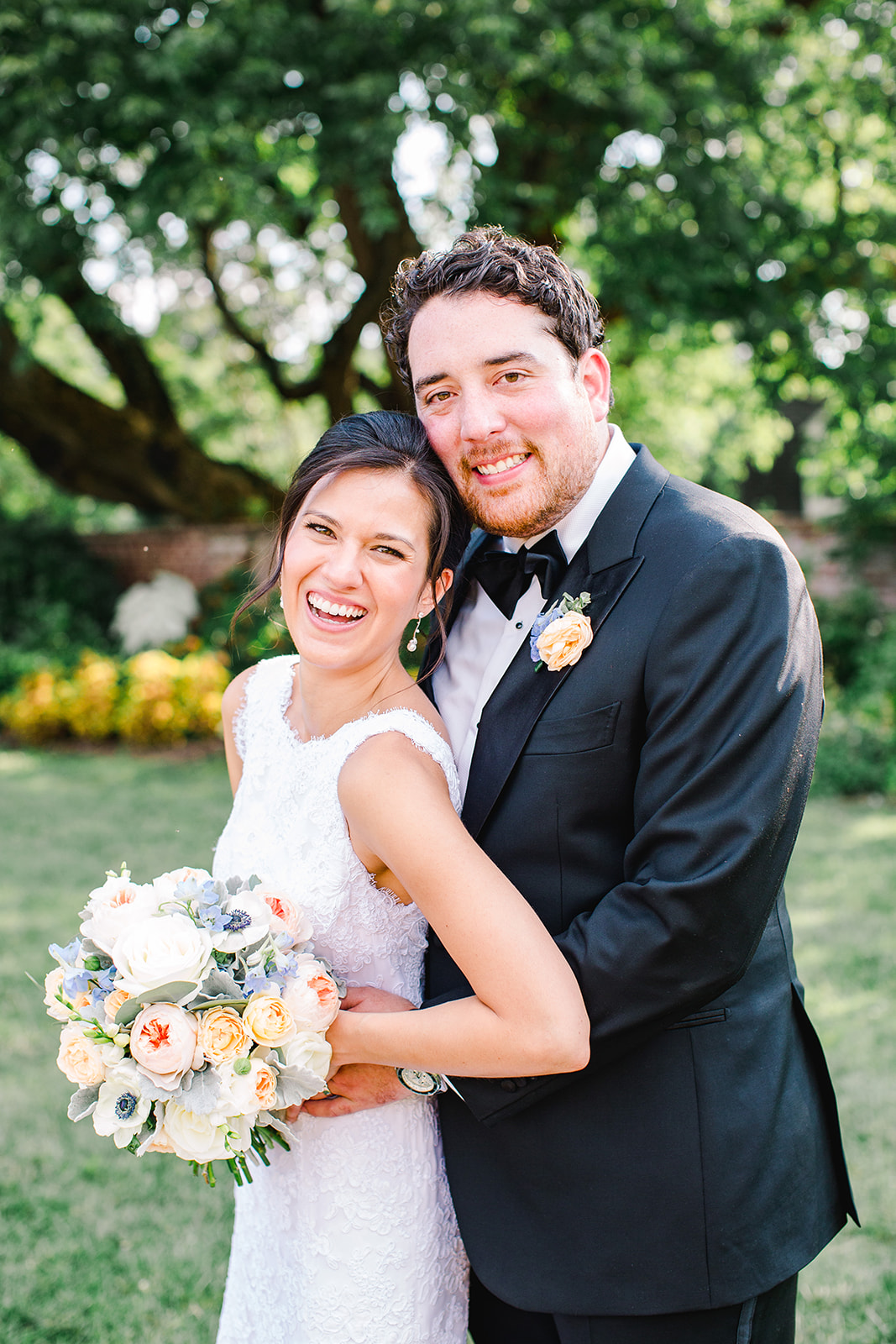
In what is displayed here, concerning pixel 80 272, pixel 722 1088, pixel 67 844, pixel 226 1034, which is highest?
pixel 80 272

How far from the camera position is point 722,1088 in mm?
1748

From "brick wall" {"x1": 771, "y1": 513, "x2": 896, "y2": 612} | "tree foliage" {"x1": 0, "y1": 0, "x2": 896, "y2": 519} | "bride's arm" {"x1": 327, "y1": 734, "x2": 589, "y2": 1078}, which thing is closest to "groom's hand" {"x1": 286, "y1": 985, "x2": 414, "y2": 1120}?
"bride's arm" {"x1": 327, "y1": 734, "x2": 589, "y2": 1078}

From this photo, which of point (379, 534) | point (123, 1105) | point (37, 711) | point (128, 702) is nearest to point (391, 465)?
point (379, 534)

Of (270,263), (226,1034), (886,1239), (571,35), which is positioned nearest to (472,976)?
(226,1034)

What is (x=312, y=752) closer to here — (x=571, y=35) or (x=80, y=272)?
(x=571, y=35)

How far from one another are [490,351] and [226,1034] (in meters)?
1.32

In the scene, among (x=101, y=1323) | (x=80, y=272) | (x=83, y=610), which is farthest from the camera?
(x=83, y=610)

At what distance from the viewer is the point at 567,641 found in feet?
5.91

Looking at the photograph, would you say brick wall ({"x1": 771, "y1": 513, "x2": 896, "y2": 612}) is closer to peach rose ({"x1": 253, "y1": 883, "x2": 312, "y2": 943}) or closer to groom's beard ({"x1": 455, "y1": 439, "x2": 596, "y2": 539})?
groom's beard ({"x1": 455, "y1": 439, "x2": 596, "y2": 539})

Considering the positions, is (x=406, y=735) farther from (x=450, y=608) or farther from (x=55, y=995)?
(x=55, y=995)

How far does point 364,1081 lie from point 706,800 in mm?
869

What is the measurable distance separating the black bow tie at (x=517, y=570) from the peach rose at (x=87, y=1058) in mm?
1074

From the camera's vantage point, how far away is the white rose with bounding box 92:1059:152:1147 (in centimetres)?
168

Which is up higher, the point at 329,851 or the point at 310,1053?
the point at 329,851
